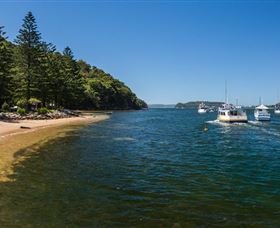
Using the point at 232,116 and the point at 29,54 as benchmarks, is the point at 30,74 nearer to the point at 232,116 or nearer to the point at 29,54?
the point at 29,54

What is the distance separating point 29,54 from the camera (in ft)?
244

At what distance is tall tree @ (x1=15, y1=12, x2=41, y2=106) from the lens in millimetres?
72375

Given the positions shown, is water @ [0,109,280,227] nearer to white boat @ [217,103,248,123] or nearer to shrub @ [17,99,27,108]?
shrub @ [17,99,27,108]

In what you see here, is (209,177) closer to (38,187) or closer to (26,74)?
(38,187)

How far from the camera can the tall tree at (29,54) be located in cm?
7238

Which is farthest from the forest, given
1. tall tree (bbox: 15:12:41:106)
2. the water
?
the water

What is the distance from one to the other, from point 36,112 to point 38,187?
56502mm

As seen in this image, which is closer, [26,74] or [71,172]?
[71,172]

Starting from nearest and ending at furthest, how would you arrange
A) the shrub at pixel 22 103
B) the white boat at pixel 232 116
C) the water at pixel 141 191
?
the water at pixel 141 191
the shrub at pixel 22 103
the white boat at pixel 232 116

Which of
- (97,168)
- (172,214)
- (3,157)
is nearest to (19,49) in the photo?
(3,157)

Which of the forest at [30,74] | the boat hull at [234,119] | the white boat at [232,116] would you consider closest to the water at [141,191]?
the forest at [30,74]

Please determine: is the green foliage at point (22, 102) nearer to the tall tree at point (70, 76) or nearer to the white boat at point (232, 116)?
the tall tree at point (70, 76)

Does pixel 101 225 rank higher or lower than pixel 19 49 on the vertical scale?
lower

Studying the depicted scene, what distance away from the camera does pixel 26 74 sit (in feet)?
234
